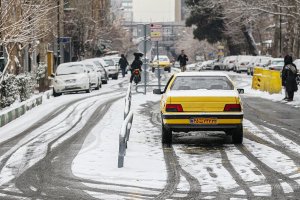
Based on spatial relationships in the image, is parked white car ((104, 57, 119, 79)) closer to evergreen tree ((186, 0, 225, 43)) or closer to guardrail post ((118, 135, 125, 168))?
evergreen tree ((186, 0, 225, 43))

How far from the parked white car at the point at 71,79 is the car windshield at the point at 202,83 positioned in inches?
766

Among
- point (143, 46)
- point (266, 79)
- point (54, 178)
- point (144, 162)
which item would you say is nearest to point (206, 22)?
point (266, 79)

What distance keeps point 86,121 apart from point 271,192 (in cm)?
1150

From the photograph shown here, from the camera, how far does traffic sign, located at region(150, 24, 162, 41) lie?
32781 millimetres

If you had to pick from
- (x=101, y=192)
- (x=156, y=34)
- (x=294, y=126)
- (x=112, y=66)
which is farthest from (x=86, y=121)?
(x=112, y=66)

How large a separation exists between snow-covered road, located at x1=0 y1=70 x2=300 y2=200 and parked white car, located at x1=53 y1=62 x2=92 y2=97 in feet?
43.5

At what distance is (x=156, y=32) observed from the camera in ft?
108

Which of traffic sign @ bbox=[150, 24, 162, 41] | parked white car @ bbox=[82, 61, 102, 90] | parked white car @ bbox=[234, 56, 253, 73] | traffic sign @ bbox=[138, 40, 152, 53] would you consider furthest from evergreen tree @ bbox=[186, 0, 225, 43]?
traffic sign @ bbox=[138, 40, 152, 53]

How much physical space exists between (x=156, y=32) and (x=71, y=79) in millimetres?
4738

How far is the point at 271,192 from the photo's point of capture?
9.11 m

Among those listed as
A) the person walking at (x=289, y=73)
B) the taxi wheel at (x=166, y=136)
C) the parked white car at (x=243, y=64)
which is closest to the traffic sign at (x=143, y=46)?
the person walking at (x=289, y=73)

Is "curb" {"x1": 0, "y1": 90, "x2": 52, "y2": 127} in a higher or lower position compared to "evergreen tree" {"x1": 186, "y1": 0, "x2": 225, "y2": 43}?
lower

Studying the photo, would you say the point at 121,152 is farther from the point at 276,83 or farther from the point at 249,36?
the point at 249,36

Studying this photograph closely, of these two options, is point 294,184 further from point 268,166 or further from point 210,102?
point 210,102
